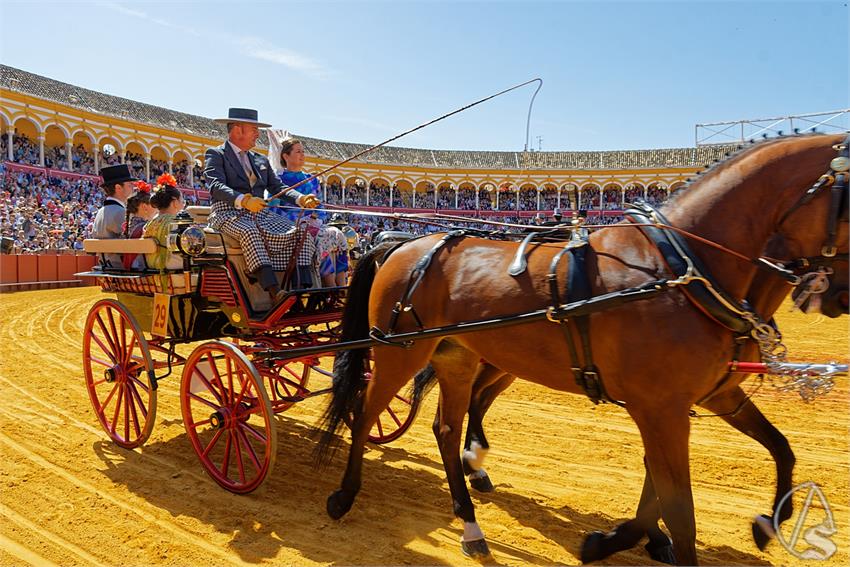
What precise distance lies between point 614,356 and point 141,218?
4852 millimetres

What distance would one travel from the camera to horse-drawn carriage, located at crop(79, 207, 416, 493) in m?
3.96

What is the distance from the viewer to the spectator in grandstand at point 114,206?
5.65 m

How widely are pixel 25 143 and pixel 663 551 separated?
36.1 meters

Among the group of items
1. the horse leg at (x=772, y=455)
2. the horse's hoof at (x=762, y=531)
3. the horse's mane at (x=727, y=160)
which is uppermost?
the horse's mane at (x=727, y=160)

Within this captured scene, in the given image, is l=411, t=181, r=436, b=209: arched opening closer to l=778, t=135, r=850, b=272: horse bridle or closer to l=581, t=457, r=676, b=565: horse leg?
l=581, t=457, r=676, b=565: horse leg

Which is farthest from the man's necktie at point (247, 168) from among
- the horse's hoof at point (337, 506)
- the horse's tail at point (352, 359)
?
the horse's hoof at point (337, 506)

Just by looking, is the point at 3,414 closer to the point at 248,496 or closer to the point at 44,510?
the point at 44,510

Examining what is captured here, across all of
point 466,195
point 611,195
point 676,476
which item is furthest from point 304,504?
point 611,195

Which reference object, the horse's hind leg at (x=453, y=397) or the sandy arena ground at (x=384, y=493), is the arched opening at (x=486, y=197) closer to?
the sandy arena ground at (x=384, y=493)

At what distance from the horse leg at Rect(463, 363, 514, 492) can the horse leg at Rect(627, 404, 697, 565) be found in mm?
1377

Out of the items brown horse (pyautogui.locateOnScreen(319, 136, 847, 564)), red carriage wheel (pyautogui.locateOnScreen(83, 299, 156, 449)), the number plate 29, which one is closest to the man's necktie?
the number plate 29

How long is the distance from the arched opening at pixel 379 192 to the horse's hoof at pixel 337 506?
45035mm

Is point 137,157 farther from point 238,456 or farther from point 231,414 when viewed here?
point 238,456

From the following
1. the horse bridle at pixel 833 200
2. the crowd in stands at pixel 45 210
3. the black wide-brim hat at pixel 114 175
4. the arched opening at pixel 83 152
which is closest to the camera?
the horse bridle at pixel 833 200
